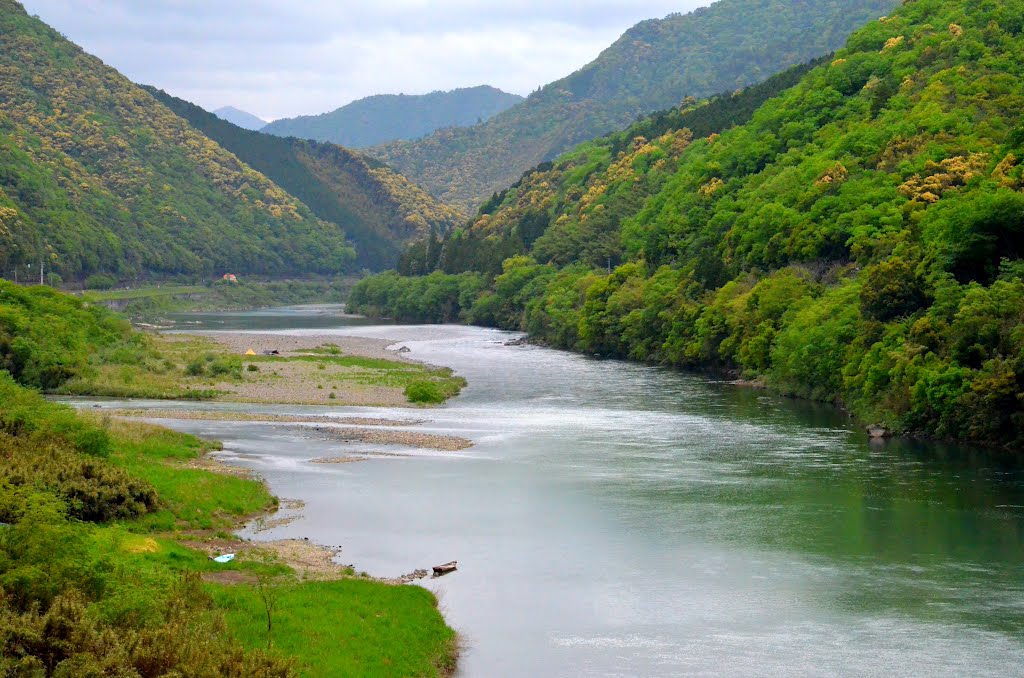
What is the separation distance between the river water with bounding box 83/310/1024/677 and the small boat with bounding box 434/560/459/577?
271 millimetres

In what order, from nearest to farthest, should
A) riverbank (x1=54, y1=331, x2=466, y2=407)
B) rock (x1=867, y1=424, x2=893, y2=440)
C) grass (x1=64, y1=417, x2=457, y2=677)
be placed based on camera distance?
grass (x1=64, y1=417, x2=457, y2=677) → rock (x1=867, y1=424, x2=893, y2=440) → riverbank (x1=54, y1=331, x2=466, y2=407)

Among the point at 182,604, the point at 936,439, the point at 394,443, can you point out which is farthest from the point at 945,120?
the point at 182,604

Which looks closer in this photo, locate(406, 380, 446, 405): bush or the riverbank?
the riverbank

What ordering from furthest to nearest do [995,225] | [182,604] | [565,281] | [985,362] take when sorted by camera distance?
1. [565,281]
2. [995,225]
3. [985,362]
4. [182,604]

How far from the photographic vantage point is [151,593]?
23.3 meters

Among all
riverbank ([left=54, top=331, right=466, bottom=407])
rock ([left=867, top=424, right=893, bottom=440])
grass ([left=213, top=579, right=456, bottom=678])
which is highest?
rock ([left=867, top=424, right=893, bottom=440])

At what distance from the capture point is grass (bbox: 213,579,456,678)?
79.7 ft

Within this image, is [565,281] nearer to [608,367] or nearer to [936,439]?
[608,367]

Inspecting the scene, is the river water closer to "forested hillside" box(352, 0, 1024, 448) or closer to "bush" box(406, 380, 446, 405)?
"forested hillside" box(352, 0, 1024, 448)

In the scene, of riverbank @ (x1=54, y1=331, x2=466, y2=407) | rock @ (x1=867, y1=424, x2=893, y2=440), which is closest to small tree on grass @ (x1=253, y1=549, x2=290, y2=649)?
rock @ (x1=867, y1=424, x2=893, y2=440)

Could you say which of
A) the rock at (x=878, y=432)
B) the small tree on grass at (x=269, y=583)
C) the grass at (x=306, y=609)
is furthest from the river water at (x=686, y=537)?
the small tree on grass at (x=269, y=583)

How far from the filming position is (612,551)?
121ft

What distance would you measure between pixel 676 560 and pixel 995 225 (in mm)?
38890

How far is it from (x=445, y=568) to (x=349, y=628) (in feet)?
26.8
